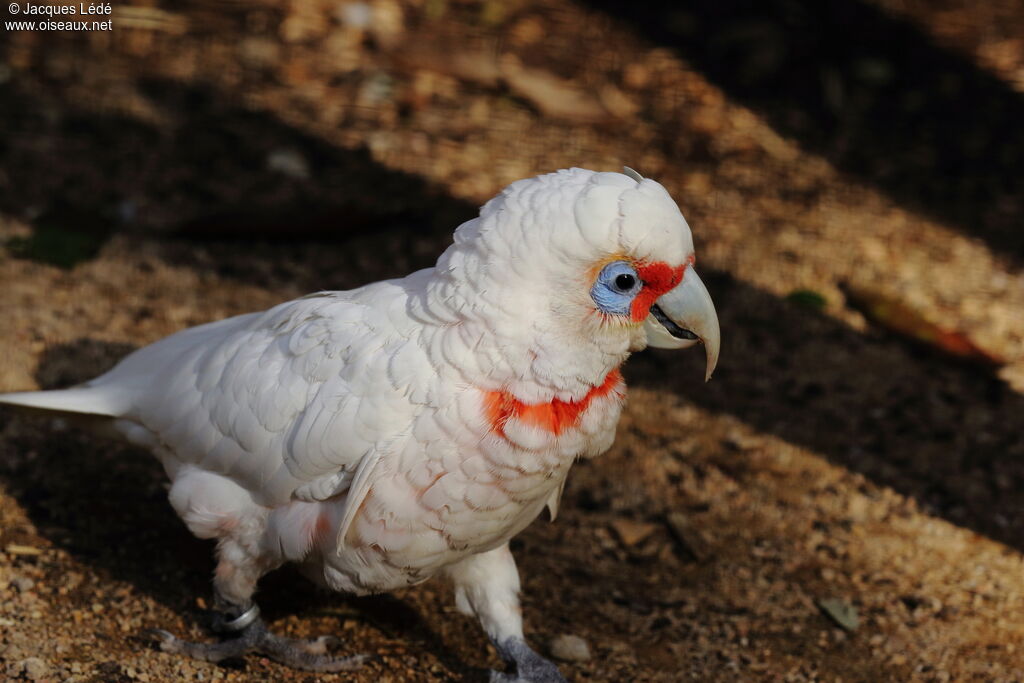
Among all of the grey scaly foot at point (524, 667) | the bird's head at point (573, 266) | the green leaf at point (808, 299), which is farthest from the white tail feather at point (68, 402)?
the green leaf at point (808, 299)

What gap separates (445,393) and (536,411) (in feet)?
0.77

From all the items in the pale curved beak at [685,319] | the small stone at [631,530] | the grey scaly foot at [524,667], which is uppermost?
the pale curved beak at [685,319]

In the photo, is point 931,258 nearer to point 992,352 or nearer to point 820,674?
point 992,352

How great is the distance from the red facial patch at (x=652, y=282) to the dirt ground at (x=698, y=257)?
1259mm

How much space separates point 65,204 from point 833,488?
3.83 metres

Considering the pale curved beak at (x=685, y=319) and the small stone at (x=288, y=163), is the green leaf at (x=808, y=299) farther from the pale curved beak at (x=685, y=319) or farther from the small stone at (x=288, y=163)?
the small stone at (x=288, y=163)

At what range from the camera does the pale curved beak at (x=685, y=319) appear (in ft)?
8.74

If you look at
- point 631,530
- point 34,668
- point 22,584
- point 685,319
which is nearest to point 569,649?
point 631,530

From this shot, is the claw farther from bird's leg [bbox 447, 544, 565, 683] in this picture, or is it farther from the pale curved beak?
the pale curved beak

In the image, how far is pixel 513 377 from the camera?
8.50 ft

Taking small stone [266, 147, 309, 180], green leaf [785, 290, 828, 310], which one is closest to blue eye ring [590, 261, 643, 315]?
green leaf [785, 290, 828, 310]

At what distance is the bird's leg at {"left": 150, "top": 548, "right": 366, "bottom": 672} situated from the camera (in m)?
3.08

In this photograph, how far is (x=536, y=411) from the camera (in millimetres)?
2625

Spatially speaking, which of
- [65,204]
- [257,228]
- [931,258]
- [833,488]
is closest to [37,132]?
[65,204]
